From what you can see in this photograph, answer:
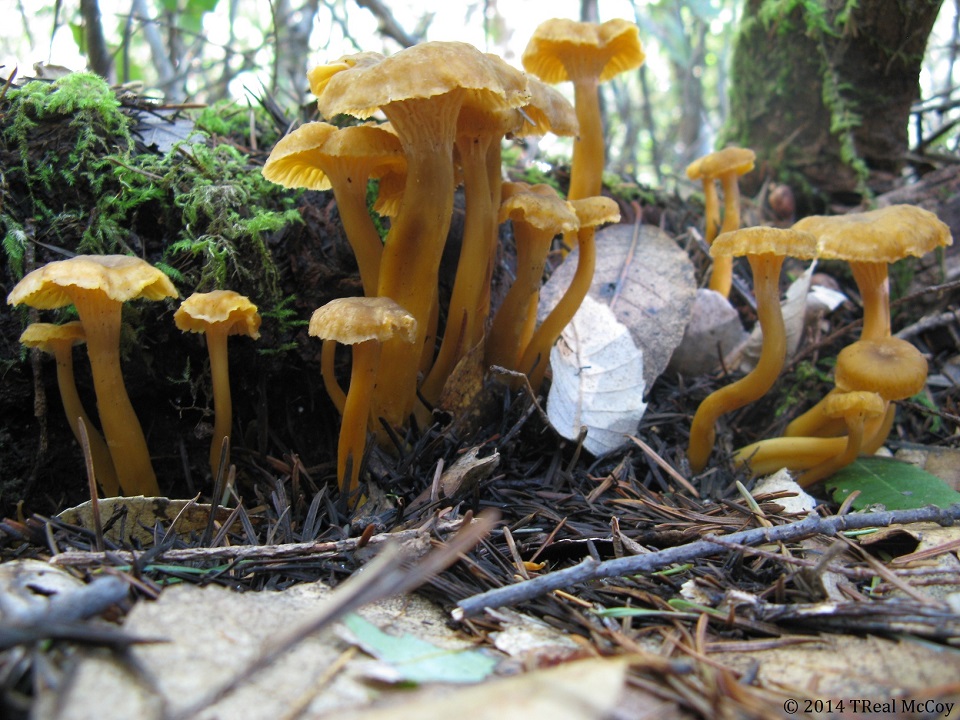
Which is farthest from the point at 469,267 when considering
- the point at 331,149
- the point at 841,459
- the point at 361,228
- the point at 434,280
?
the point at 841,459

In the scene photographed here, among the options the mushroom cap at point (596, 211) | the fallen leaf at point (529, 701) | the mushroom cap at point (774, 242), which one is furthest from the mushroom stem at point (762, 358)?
the fallen leaf at point (529, 701)

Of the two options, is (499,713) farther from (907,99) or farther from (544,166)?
(907,99)

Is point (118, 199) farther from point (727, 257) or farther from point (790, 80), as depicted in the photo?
point (790, 80)

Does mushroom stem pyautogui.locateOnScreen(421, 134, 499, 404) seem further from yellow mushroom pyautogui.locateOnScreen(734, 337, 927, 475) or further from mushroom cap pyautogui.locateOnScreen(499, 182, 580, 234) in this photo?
yellow mushroom pyautogui.locateOnScreen(734, 337, 927, 475)

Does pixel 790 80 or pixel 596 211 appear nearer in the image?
pixel 596 211

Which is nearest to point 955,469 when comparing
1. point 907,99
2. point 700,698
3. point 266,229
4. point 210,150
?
point 700,698
